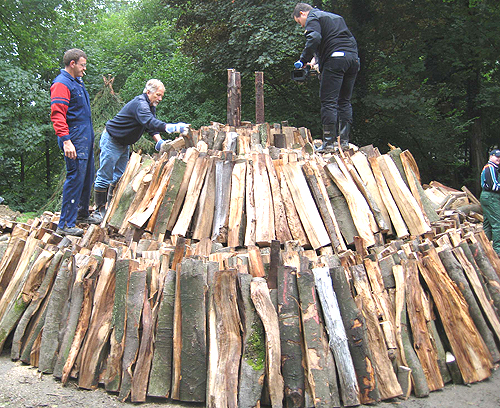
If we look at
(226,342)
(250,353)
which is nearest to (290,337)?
(250,353)

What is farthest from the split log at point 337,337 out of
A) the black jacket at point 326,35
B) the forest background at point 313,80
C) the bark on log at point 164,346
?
the forest background at point 313,80

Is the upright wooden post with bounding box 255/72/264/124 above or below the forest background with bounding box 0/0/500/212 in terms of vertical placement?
below

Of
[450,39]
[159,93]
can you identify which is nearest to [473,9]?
[450,39]

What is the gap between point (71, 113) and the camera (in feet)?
17.2

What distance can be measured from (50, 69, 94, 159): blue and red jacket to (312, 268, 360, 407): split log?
302 centimetres

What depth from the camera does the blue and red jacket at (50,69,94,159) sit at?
504 cm

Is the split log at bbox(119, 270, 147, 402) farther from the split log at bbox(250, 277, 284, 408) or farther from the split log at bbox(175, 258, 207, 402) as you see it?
the split log at bbox(250, 277, 284, 408)

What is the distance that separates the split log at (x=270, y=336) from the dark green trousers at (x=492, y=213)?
15.6 feet

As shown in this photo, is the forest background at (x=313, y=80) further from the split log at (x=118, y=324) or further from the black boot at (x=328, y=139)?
the split log at (x=118, y=324)

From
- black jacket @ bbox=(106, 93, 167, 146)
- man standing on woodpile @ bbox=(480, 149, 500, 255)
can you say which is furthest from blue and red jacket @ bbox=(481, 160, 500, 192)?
black jacket @ bbox=(106, 93, 167, 146)

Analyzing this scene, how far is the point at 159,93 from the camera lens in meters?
5.76

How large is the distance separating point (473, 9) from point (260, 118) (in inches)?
316

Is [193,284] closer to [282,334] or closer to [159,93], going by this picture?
[282,334]

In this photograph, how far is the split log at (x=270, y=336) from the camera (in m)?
3.37
